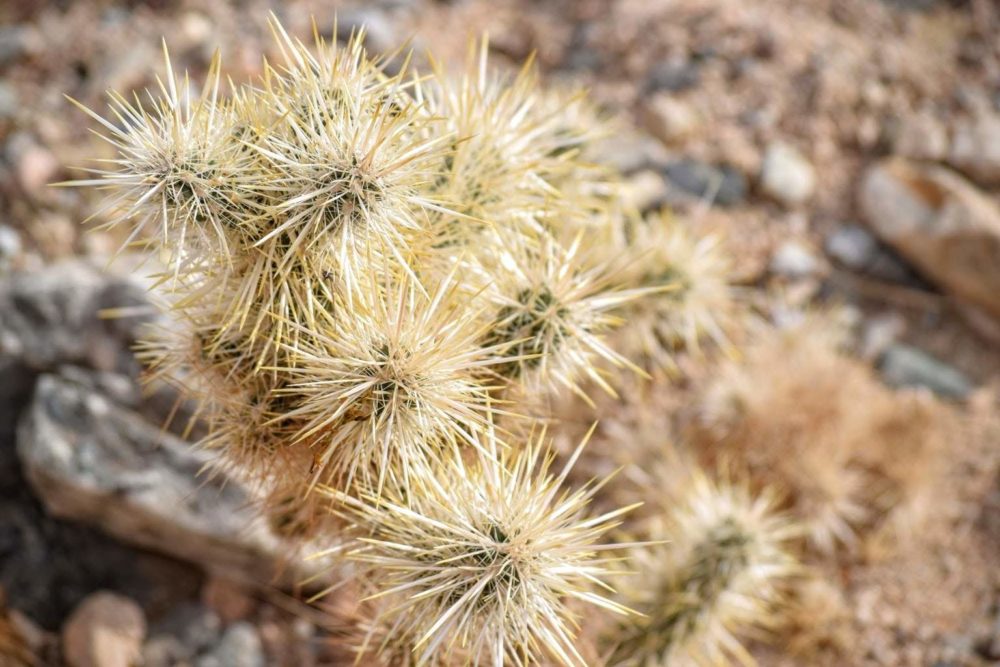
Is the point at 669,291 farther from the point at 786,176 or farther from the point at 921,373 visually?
the point at 786,176

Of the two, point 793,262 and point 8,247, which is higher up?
point 793,262

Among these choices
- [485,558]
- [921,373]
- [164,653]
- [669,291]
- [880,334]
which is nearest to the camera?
[485,558]

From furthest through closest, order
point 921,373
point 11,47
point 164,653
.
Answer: point 11,47 → point 921,373 → point 164,653

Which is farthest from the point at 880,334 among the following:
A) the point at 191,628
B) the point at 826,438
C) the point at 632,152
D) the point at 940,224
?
the point at 191,628

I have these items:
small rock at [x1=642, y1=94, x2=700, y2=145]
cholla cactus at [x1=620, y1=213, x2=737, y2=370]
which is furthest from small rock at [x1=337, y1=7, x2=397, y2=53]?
cholla cactus at [x1=620, y1=213, x2=737, y2=370]

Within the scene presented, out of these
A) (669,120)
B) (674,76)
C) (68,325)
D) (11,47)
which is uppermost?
(674,76)

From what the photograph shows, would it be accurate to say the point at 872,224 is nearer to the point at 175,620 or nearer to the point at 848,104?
the point at 848,104

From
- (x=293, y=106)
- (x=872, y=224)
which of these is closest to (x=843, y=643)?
(x=872, y=224)

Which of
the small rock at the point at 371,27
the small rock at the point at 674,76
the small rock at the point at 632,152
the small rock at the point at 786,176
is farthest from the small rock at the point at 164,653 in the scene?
the small rock at the point at 674,76
